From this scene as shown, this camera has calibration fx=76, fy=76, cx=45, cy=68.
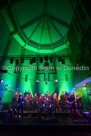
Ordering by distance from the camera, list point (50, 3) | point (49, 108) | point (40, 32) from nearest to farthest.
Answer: point (49, 108) < point (50, 3) < point (40, 32)

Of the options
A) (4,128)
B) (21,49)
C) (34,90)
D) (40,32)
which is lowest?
(4,128)

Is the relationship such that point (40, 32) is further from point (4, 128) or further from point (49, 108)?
point (4, 128)

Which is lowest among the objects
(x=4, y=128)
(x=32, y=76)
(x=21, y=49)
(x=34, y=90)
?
(x=4, y=128)

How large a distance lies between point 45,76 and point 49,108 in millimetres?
7153

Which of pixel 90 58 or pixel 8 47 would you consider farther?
pixel 8 47

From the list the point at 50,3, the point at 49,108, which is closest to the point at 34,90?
the point at 49,108

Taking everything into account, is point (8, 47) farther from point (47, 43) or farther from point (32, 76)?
point (47, 43)

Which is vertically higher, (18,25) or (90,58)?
(18,25)

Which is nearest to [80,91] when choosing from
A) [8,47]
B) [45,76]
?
[45,76]

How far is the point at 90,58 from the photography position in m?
6.53

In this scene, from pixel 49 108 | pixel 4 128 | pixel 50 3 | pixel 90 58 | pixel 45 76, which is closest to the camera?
pixel 4 128

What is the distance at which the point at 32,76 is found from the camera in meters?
12.3

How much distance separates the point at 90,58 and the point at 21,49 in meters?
9.57

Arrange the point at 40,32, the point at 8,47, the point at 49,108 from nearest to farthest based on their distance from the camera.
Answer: the point at 49,108 < the point at 8,47 < the point at 40,32
